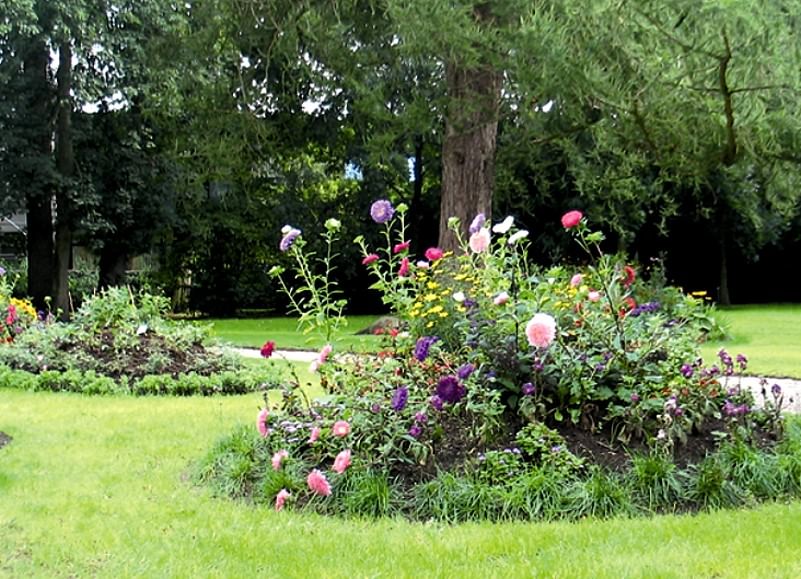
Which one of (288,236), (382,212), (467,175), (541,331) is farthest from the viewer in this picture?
(467,175)

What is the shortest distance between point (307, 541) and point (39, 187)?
52.3 feet

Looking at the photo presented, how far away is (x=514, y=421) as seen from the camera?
3.99 meters

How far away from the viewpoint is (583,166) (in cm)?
1306

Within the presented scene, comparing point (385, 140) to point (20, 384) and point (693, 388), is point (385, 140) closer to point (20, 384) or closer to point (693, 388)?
point (20, 384)

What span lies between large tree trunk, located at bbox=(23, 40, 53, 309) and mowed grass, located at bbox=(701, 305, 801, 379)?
529 inches

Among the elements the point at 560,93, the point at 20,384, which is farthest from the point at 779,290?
the point at 20,384

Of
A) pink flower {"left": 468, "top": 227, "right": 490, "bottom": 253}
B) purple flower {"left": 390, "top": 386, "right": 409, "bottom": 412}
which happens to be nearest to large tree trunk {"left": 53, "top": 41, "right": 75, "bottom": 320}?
pink flower {"left": 468, "top": 227, "right": 490, "bottom": 253}

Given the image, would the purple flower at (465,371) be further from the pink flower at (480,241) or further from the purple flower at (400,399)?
the pink flower at (480,241)

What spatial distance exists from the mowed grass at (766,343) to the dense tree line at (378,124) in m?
1.71

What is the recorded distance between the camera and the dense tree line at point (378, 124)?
616cm

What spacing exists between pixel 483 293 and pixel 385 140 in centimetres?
569

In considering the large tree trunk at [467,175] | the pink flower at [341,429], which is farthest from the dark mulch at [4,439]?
the large tree trunk at [467,175]

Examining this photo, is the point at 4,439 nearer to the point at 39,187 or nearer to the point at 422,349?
the point at 422,349

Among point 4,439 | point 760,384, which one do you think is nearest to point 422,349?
point 4,439
